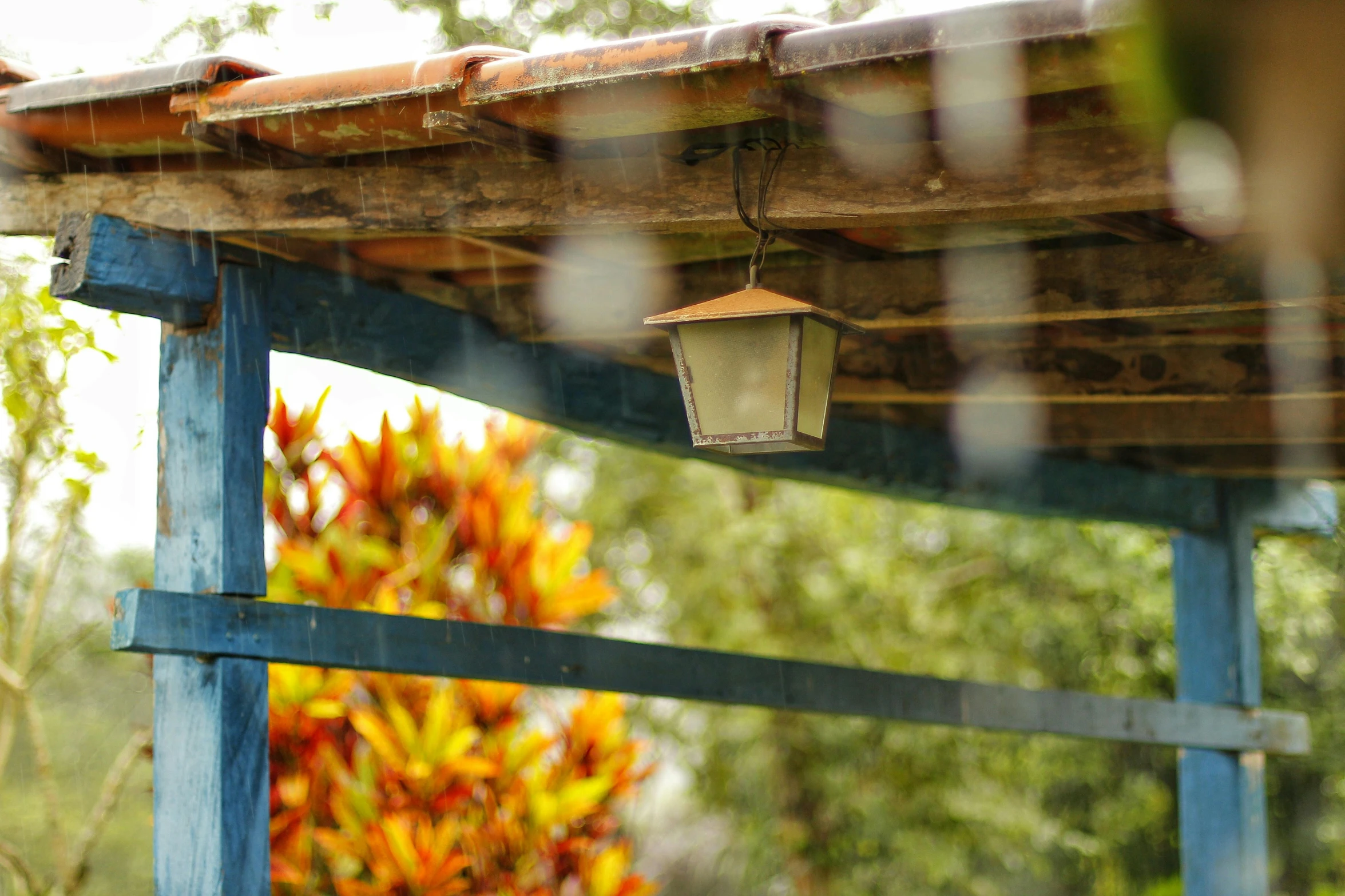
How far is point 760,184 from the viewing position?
165 centimetres

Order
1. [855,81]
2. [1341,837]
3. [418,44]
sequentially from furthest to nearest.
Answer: [418,44], [1341,837], [855,81]

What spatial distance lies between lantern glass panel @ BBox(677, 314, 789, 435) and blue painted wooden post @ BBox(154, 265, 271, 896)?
31.6 inches

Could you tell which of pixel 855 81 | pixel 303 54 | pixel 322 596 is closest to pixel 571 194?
pixel 855 81

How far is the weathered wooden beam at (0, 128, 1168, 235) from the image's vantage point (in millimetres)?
1472

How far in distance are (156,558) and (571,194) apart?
3.00 ft

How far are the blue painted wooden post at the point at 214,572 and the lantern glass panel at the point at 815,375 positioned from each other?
3.04 feet

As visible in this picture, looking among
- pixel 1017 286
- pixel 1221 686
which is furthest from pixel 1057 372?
pixel 1221 686

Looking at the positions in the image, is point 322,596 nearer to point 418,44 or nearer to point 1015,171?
point 1015,171

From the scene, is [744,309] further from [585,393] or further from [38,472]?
[38,472]

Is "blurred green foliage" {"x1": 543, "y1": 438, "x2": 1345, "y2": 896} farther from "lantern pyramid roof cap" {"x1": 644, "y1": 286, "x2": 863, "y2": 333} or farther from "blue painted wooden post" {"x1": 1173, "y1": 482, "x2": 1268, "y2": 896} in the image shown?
"lantern pyramid roof cap" {"x1": 644, "y1": 286, "x2": 863, "y2": 333}

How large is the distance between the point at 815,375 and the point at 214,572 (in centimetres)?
100

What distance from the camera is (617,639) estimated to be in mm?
2406

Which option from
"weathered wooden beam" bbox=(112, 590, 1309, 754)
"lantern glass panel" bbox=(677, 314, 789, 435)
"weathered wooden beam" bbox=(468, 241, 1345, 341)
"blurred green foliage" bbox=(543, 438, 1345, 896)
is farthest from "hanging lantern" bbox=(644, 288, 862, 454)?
"blurred green foliage" bbox=(543, 438, 1345, 896)

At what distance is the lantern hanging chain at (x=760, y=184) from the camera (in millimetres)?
1640
